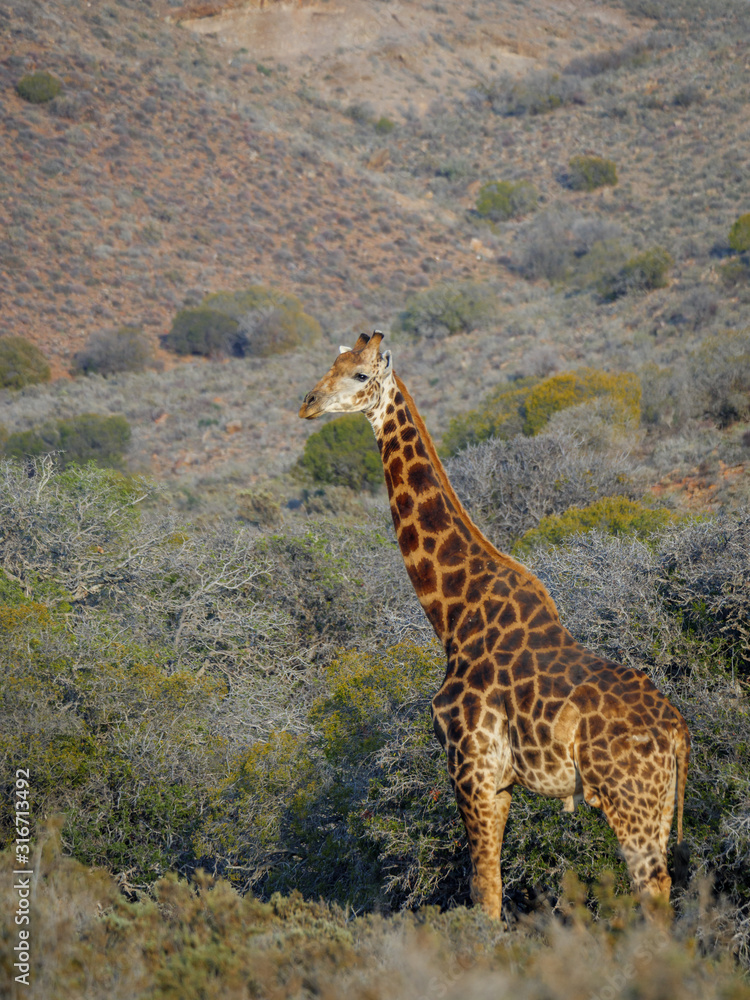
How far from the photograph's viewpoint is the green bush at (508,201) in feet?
137

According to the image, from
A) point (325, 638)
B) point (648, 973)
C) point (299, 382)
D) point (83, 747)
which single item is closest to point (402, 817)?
point (83, 747)

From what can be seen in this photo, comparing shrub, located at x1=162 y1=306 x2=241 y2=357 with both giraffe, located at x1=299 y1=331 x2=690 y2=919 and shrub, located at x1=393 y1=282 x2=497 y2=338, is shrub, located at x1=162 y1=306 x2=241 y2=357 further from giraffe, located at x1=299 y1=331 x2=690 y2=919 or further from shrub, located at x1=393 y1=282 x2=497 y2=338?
giraffe, located at x1=299 y1=331 x2=690 y2=919

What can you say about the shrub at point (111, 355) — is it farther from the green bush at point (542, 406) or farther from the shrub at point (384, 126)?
the shrub at point (384, 126)

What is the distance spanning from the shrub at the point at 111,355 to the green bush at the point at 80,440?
6.49 meters

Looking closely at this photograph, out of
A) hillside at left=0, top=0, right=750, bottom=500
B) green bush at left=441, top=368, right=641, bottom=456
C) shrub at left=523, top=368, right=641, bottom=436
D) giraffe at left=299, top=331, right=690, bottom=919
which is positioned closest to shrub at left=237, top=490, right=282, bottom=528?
green bush at left=441, top=368, right=641, bottom=456

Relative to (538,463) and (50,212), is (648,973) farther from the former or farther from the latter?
(50,212)

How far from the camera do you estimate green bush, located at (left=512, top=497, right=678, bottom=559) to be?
10533 millimetres

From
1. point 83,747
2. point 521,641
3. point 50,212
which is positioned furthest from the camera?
point 50,212

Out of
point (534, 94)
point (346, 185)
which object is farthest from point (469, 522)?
point (534, 94)

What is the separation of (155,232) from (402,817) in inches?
1371

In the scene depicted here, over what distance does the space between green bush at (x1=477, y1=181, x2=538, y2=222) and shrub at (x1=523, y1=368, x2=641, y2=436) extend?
26.6 m

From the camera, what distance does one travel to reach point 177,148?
40250 millimetres

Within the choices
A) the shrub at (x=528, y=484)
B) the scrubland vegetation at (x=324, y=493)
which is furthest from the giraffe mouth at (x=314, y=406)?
the shrub at (x=528, y=484)

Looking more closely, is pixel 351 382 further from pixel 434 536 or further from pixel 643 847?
pixel 643 847
